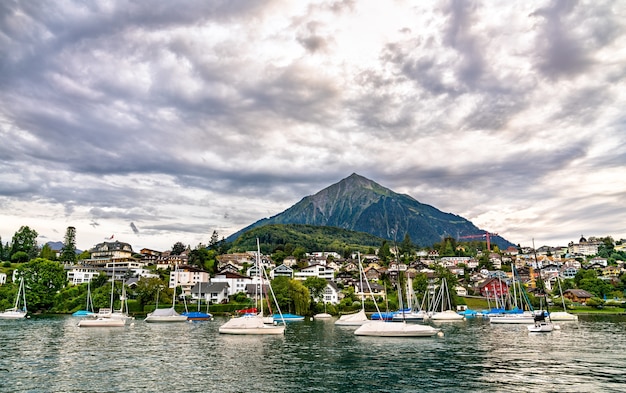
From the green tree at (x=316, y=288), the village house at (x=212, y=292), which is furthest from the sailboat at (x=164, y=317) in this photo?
the green tree at (x=316, y=288)

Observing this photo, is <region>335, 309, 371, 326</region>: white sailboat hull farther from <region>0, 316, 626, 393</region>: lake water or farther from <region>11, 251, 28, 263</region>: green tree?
<region>11, 251, 28, 263</region>: green tree

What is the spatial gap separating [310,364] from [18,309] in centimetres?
11681

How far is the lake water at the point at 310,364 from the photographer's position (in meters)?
32.5

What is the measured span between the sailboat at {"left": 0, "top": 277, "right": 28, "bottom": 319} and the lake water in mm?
54735

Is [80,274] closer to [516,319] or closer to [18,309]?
[18,309]

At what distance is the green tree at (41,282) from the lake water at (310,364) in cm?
7836

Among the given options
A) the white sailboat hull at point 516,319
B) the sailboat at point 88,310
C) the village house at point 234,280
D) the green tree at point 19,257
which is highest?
the green tree at point 19,257

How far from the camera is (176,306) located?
139 m

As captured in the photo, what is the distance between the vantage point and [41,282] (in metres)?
136

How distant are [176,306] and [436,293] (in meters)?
93.5

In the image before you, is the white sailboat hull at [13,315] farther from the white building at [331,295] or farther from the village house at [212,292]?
the white building at [331,295]

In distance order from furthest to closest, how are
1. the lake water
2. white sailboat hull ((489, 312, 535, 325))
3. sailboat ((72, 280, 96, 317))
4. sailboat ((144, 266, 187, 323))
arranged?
sailboat ((72, 280, 96, 317)), sailboat ((144, 266, 187, 323)), white sailboat hull ((489, 312, 535, 325)), the lake water

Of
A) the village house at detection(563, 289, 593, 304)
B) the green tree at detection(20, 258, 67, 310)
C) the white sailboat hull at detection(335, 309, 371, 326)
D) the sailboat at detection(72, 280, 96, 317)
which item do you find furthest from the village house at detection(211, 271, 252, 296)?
the village house at detection(563, 289, 593, 304)

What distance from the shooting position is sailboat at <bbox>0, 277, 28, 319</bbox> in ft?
360
